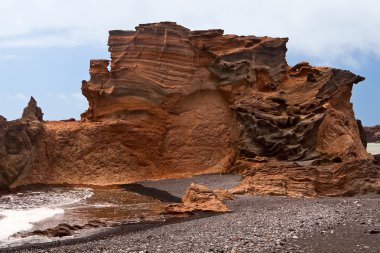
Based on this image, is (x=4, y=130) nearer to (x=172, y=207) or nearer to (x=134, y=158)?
(x=134, y=158)

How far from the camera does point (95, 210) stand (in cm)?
2227

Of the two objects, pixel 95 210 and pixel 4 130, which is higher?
pixel 4 130

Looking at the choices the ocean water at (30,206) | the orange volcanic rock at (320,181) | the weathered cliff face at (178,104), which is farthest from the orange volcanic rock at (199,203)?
the weathered cliff face at (178,104)

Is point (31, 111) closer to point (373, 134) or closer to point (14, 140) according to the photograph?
point (14, 140)

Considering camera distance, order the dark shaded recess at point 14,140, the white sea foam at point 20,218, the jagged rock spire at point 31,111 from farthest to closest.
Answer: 1. the jagged rock spire at point 31,111
2. the dark shaded recess at point 14,140
3. the white sea foam at point 20,218

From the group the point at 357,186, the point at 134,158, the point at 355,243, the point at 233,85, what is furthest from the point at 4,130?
the point at 355,243

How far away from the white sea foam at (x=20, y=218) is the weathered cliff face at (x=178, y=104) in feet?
34.0

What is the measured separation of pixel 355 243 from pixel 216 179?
18.7 meters

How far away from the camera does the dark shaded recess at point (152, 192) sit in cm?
2561

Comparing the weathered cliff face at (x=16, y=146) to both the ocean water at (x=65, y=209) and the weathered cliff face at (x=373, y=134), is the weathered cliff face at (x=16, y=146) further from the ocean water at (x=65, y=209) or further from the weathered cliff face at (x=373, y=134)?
the weathered cliff face at (x=373, y=134)

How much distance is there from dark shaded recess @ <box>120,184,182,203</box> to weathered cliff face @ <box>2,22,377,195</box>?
2.57 m

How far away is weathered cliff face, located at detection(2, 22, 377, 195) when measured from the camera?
33.2 meters

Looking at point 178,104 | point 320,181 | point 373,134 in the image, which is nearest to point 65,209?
point 320,181

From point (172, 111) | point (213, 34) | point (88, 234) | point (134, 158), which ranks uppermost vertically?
point (213, 34)
